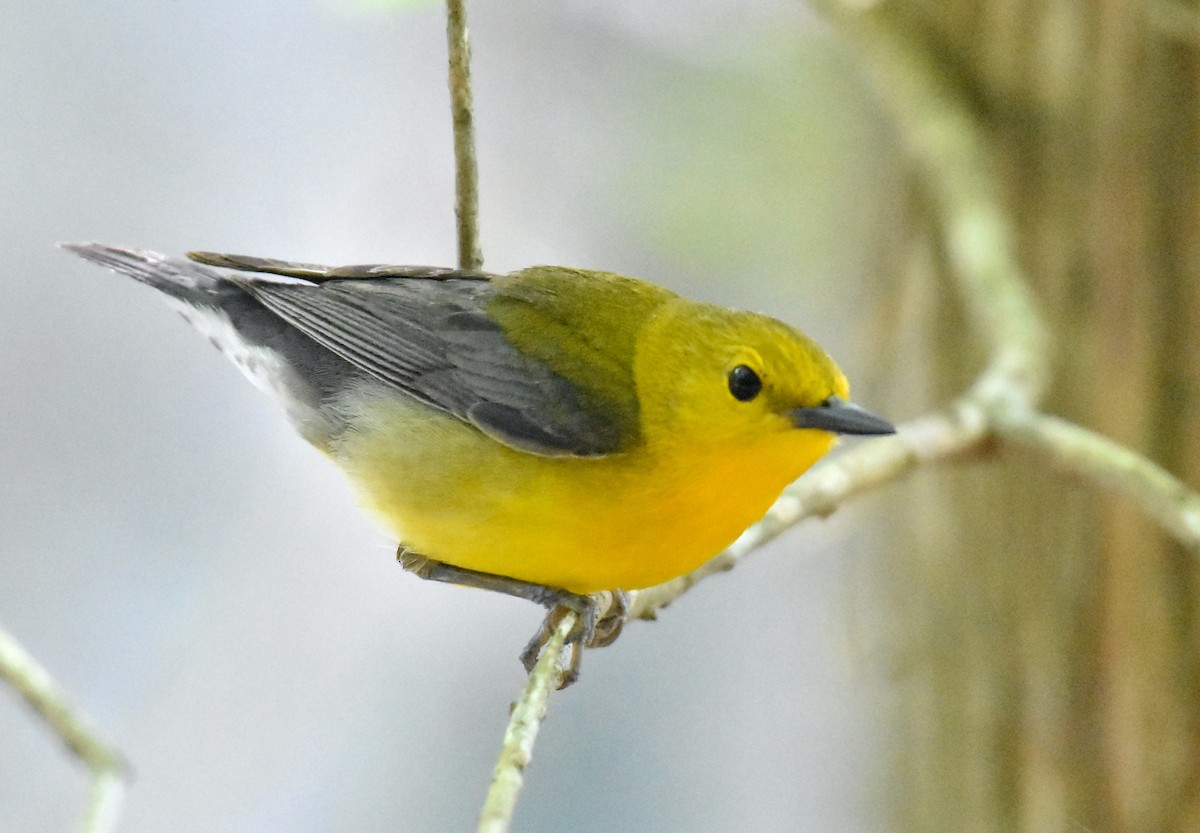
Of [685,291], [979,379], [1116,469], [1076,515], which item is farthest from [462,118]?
[685,291]

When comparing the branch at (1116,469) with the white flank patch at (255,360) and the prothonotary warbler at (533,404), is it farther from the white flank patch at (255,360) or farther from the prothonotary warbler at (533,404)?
the white flank patch at (255,360)

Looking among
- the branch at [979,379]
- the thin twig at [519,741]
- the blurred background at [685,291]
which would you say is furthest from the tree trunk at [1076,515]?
the thin twig at [519,741]

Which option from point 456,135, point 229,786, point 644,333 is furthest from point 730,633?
point 456,135

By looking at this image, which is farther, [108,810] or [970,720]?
[970,720]

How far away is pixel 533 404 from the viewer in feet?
9.85

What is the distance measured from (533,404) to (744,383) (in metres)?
0.52

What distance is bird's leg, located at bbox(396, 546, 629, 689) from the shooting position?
284 centimetres

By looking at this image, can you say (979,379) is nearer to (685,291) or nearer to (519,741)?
(519,741)

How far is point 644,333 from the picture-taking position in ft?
10.3

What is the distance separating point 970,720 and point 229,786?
2.74 m

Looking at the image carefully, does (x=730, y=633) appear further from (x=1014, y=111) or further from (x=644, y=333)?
(x=644, y=333)

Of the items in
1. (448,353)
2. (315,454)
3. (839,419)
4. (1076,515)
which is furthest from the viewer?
(315,454)

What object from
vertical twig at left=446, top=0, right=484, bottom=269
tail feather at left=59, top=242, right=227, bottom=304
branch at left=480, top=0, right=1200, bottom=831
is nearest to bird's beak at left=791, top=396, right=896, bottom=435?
branch at left=480, top=0, right=1200, bottom=831

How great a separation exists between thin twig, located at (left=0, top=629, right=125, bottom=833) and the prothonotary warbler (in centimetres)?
100
